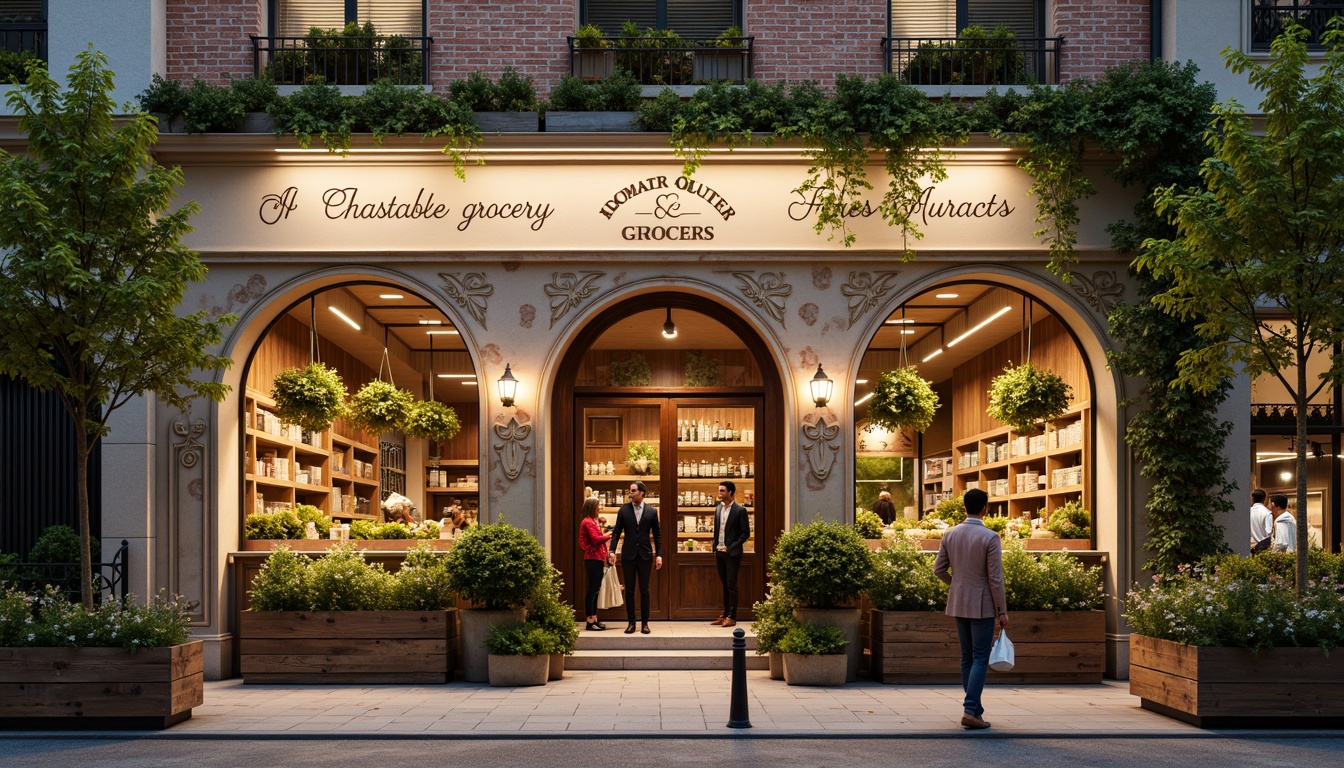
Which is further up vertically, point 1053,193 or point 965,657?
point 1053,193

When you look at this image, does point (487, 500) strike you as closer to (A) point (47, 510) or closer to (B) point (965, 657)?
(A) point (47, 510)

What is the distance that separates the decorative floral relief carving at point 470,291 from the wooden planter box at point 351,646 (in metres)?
3.49

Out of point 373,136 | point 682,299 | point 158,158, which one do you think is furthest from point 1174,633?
point 158,158

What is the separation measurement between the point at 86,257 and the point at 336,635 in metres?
4.53

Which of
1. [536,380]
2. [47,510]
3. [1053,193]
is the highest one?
[1053,193]

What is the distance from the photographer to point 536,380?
14258 mm

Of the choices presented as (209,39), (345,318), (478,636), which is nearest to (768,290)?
(478,636)

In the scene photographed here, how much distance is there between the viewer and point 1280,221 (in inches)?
423

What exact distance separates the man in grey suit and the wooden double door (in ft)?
19.5

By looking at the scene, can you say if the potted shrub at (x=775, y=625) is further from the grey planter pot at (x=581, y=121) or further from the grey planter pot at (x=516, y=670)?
the grey planter pot at (x=581, y=121)

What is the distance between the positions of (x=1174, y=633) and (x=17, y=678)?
952 cm

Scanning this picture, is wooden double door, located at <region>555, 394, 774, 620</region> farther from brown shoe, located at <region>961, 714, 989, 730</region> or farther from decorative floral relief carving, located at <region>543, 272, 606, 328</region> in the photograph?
brown shoe, located at <region>961, 714, 989, 730</region>

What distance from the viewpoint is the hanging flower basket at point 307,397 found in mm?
14719

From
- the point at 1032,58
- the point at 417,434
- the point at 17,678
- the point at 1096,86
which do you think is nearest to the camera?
the point at 17,678
